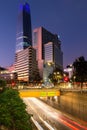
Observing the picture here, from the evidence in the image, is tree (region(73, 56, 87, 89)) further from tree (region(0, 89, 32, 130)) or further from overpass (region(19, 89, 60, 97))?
tree (region(0, 89, 32, 130))

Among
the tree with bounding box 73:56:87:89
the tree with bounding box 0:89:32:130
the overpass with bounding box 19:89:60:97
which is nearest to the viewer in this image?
the tree with bounding box 0:89:32:130

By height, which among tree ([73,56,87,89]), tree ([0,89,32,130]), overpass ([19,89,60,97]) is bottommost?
tree ([0,89,32,130])

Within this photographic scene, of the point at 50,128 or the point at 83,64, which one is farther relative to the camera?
the point at 83,64

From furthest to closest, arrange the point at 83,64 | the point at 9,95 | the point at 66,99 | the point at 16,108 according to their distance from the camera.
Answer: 1. the point at 83,64
2. the point at 66,99
3. the point at 9,95
4. the point at 16,108

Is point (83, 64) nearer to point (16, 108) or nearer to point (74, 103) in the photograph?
point (74, 103)

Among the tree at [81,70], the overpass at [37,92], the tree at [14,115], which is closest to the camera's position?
the tree at [14,115]

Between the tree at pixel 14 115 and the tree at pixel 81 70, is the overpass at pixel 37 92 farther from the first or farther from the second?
the tree at pixel 14 115

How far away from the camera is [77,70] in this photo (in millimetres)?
136625

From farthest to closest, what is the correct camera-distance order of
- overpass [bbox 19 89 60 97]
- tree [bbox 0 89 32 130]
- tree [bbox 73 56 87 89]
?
tree [bbox 73 56 87 89]
overpass [bbox 19 89 60 97]
tree [bbox 0 89 32 130]

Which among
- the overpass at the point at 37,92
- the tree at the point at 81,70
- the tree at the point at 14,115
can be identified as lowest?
the tree at the point at 14,115

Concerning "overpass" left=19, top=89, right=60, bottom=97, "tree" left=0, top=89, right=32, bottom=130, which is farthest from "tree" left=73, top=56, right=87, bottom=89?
"tree" left=0, top=89, right=32, bottom=130

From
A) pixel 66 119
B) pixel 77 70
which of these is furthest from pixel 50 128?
pixel 77 70

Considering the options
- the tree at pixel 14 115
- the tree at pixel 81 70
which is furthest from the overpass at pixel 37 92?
the tree at pixel 14 115

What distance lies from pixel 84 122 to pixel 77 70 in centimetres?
5701
